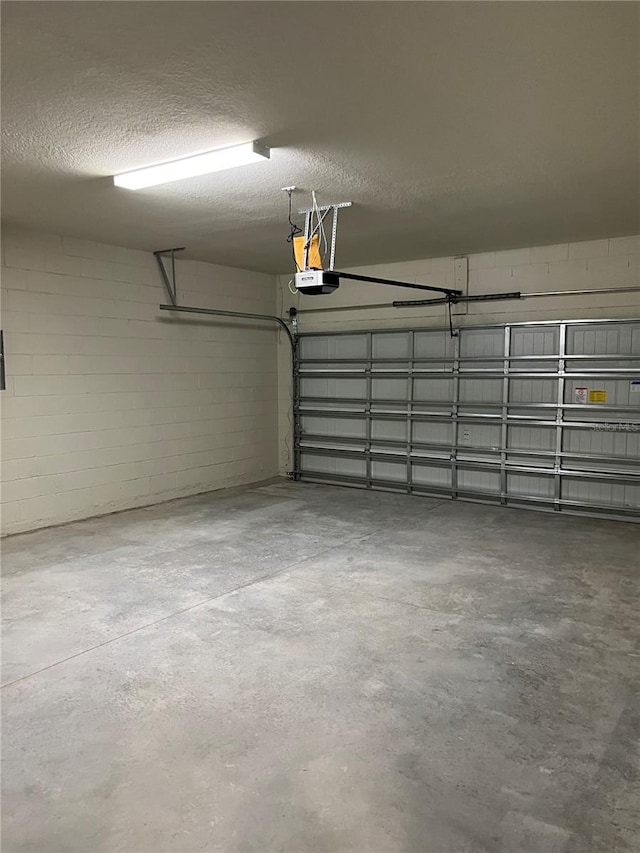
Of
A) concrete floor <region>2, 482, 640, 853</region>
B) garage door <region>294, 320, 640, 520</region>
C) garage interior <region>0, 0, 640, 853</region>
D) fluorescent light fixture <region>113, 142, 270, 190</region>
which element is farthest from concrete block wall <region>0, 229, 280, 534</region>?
fluorescent light fixture <region>113, 142, 270, 190</region>

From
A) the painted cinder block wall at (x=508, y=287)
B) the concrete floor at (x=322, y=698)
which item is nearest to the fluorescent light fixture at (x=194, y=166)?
the concrete floor at (x=322, y=698)

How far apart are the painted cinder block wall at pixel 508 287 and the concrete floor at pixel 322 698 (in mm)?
2537

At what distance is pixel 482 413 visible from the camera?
23.7ft

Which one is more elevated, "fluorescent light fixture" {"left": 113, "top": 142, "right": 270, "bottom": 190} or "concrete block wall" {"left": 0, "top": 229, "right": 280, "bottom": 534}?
"fluorescent light fixture" {"left": 113, "top": 142, "right": 270, "bottom": 190}

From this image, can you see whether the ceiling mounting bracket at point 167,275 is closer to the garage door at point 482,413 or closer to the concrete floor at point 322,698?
the garage door at point 482,413

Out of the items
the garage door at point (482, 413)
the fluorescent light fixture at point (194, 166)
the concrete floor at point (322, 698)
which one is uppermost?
the fluorescent light fixture at point (194, 166)

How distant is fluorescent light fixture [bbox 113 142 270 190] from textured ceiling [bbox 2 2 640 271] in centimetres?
9

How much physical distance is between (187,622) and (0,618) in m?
1.15

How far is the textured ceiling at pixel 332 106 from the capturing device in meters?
2.35

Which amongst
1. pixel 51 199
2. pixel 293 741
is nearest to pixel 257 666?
pixel 293 741

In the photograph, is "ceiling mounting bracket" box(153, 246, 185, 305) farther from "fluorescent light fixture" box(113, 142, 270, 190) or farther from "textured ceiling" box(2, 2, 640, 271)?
"fluorescent light fixture" box(113, 142, 270, 190)

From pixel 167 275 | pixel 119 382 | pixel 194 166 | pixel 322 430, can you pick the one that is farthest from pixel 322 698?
pixel 322 430

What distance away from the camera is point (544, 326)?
674 centimetres

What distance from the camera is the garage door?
6.45 meters
